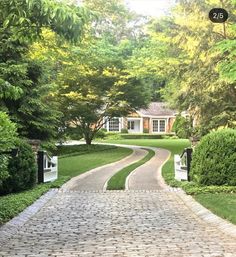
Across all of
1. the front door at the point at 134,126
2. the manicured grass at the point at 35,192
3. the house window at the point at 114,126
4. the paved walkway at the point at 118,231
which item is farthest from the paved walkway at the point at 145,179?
the front door at the point at 134,126

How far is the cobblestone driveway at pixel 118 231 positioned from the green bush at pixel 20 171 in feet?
5.05

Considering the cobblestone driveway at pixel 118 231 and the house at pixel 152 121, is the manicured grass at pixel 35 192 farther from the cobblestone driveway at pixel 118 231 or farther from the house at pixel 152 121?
the house at pixel 152 121

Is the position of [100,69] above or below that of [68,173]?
above

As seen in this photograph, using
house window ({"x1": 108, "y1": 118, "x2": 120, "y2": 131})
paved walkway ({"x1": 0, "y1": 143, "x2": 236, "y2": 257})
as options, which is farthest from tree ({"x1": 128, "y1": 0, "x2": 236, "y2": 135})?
house window ({"x1": 108, "y1": 118, "x2": 120, "y2": 131})

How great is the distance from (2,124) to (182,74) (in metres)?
17.9

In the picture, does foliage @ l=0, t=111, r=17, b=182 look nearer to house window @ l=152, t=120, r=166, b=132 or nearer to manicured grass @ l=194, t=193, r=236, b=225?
manicured grass @ l=194, t=193, r=236, b=225

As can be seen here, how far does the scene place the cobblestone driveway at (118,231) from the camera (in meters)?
6.05

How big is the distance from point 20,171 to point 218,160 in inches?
205

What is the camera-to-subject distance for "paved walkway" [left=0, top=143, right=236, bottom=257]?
19.8ft

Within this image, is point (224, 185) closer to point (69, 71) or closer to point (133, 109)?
point (69, 71)

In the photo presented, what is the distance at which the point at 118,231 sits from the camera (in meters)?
7.39

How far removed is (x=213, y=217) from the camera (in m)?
8.43

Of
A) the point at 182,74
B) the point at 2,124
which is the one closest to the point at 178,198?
the point at 2,124

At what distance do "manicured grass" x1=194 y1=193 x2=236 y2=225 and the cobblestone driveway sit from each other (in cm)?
45
